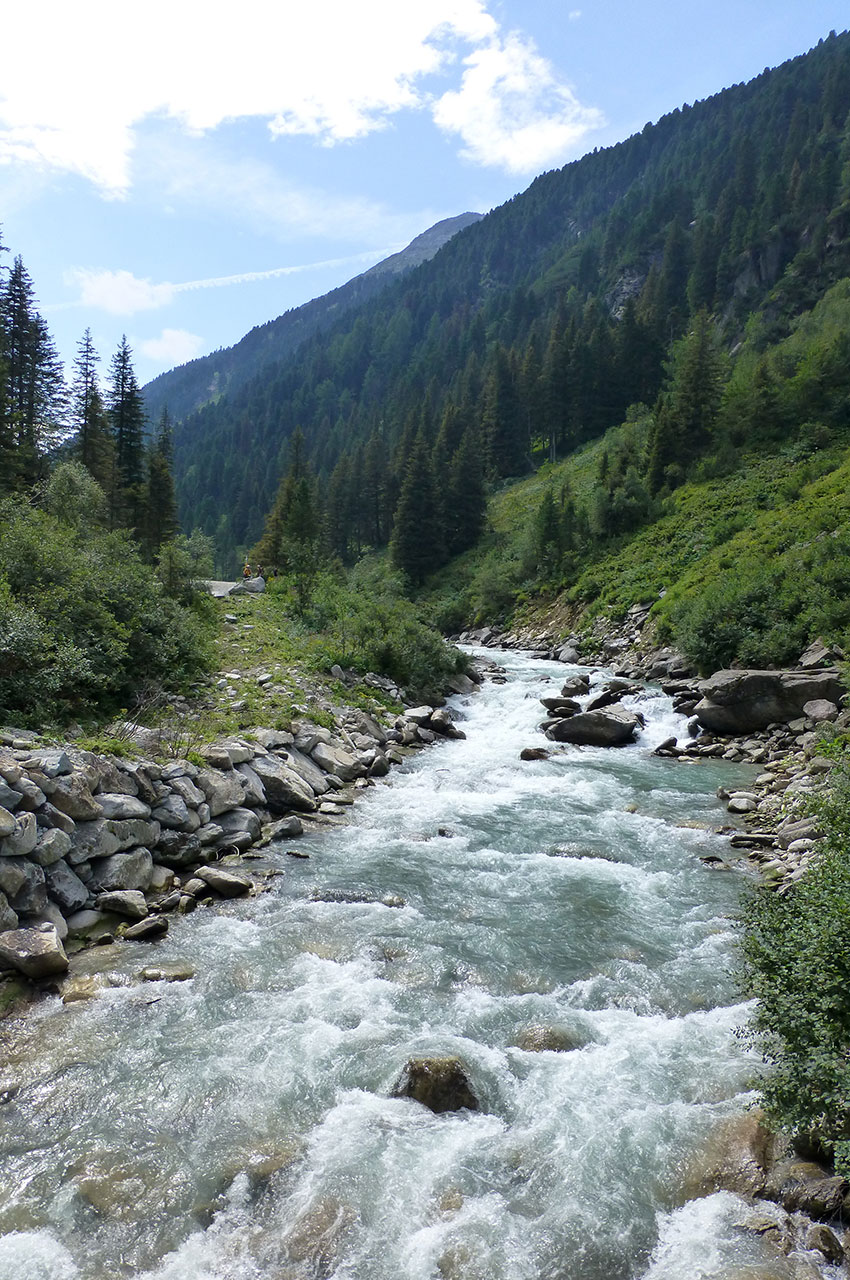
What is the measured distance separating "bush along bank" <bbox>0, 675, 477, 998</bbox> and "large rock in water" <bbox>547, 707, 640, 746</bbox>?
30.2 ft

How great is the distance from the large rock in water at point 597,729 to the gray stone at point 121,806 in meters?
15.1

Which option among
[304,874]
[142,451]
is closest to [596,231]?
[142,451]

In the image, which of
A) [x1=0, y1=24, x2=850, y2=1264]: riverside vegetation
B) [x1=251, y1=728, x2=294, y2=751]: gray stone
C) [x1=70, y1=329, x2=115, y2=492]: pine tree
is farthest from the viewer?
[x1=70, y1=329, x2=115, y2=492]: pine tree

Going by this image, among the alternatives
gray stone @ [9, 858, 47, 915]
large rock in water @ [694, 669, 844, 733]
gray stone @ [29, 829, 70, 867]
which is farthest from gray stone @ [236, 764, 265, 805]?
large rock in water @ [694, 669, 844, 733]

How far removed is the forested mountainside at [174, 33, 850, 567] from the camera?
83062 mm

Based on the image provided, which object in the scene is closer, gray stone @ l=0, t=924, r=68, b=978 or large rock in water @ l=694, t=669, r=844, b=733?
gray stone @ l=0, t=924, r=68, b=978

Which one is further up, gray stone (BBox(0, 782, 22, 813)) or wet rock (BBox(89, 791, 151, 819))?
gray stone (BBox(0, 782, 22, 813))

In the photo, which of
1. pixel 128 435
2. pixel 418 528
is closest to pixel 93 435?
pixel 128 435

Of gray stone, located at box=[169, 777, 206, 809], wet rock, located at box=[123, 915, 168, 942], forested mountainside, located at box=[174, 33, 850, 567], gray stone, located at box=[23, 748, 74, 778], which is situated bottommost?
wet rock, located at box=[123, 915, 168, 942]

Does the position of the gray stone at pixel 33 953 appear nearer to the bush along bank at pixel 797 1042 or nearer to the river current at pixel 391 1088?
the river current at pixel 391 1088

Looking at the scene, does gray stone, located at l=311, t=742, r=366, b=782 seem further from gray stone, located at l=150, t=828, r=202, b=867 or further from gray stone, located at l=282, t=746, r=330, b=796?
gray stone, located at l=150, t=828, r=202, b=867

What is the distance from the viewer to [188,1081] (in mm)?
7773

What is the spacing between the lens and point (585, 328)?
92.4 metres

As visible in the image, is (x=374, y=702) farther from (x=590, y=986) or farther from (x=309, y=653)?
Result: (x=590, y=986)
